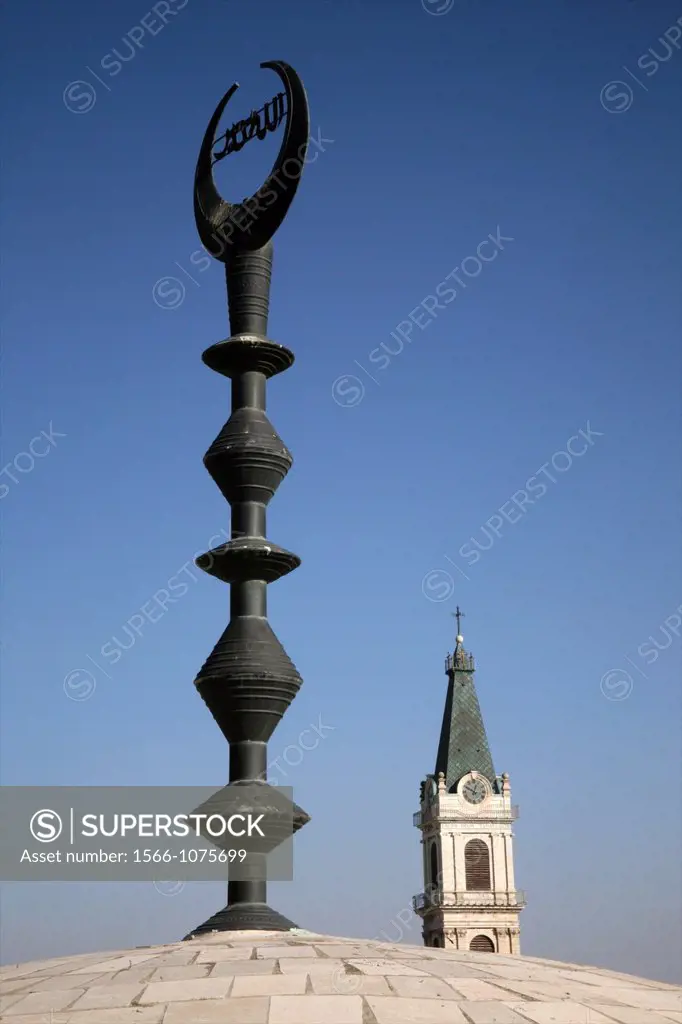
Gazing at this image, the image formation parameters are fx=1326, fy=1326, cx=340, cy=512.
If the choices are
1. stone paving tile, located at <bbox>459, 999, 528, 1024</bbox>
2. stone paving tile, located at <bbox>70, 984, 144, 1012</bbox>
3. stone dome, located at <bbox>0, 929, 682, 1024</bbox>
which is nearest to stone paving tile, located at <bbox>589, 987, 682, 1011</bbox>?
stone dome, located at <bbox>0, 929, 682, 1024</bbox>

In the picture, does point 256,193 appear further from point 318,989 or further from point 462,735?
point 462,735

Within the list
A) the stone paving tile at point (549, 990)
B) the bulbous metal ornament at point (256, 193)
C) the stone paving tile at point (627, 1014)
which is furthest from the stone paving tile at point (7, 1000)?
the bulbous metal ornament at point (256, 193)

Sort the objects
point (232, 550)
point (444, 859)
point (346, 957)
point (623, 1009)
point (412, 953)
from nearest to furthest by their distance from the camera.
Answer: point (623, 1009)
point (346, 957)
point (412, 953)
point (232, 550)
point (444, 859)

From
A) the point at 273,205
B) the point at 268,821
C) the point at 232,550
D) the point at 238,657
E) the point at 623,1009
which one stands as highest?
the point at 273,205

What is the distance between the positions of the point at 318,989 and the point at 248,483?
9191 mm

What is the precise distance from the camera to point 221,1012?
12.9m

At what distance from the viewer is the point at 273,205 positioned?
2225 cm

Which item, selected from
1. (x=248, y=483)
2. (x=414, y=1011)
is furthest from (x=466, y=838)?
(x=414, y=1011)

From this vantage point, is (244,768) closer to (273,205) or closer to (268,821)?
(268,821)

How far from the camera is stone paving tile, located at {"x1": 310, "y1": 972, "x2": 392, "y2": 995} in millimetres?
13445

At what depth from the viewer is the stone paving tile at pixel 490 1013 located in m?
12.9

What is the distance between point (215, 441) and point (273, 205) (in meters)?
4.23

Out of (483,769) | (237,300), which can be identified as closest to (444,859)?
(483,769)

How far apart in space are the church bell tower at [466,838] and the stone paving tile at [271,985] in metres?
96.2
